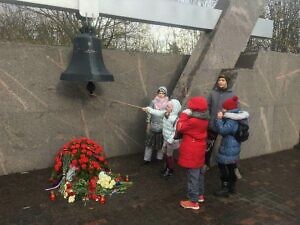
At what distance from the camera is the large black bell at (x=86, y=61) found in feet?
15.1

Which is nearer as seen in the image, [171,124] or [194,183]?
[194,183]

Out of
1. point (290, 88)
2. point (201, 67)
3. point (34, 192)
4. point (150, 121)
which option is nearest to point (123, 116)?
point (150, 121)

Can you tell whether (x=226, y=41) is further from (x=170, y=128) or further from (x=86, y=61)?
(x=86, y=61)

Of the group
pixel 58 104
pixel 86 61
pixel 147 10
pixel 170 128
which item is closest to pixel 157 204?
pixel 170 128

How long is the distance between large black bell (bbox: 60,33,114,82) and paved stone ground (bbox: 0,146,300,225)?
5.24 ft

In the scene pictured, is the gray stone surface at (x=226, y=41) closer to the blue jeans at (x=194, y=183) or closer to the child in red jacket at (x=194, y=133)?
the child in red jacket at (x=194, y=133)

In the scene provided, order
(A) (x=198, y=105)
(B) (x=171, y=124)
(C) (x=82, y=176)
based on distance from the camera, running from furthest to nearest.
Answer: (B) (x=171, y=124)
(C) (x=82, y=176)
(A) (x=198, y=105)

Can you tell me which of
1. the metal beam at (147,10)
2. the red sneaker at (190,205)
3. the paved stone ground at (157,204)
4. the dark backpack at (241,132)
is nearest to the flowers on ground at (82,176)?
the paved stone ground at (157,204)

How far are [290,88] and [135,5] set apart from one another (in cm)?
356

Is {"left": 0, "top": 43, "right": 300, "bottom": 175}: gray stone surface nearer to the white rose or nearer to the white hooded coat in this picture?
the white hooded coat

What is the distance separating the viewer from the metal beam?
4.93m

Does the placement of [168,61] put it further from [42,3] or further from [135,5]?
[42,3]

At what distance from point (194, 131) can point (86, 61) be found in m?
1.85

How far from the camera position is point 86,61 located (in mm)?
4691
